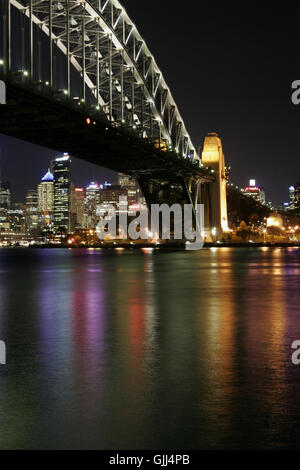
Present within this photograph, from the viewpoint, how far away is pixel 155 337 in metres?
10.4

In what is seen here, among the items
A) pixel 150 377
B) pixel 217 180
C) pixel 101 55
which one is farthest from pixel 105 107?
pixel 150 377

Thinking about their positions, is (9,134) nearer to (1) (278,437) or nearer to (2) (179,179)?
(2) (179,179)

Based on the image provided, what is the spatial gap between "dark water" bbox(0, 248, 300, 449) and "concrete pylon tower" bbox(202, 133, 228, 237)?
85271 mm

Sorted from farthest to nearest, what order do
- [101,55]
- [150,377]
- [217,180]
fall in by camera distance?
[217,180]
[101,55]
[150,377]

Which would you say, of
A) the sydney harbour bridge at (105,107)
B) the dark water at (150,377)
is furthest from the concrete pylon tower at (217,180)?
the dark water at (150,377)

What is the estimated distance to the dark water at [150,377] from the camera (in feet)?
17.4

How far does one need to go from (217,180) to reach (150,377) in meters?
92.8

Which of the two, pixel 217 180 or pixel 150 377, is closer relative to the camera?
pixel 150 377

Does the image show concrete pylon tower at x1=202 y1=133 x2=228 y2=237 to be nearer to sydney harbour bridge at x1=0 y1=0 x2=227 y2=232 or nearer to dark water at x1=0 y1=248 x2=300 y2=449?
sydney harbour bridge at x1=0 y1=0 x2=227 y2=232

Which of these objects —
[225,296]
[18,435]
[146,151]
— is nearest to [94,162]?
[146,151]

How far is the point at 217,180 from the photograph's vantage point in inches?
3898

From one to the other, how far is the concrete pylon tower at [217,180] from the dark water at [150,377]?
8527cm

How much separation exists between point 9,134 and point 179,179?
3812 centimetres

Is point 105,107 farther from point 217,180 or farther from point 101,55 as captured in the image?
point 217,180
